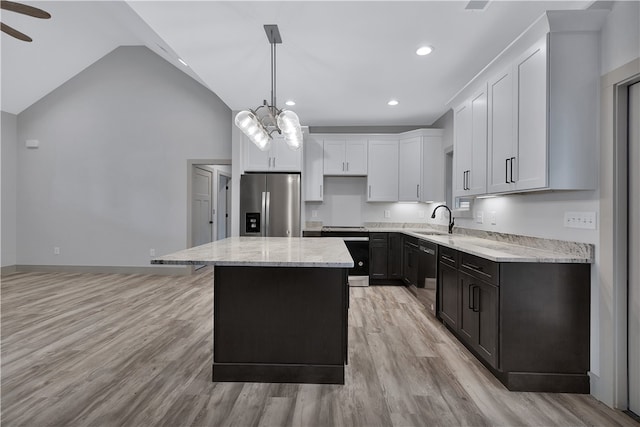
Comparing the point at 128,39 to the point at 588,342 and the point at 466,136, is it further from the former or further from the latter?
the point at 588,342

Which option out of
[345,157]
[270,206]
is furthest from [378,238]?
[270,206]

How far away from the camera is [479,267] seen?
2.36 m

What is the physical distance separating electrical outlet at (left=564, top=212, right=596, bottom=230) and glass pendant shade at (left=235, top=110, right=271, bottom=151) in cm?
237

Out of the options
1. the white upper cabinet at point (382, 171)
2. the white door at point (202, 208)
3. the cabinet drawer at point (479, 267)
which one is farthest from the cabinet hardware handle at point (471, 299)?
the white door at point (202, 208)

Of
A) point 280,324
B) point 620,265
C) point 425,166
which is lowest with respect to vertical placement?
point 280,324

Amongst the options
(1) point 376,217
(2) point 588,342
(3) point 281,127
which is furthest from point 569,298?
(1) point 376,217

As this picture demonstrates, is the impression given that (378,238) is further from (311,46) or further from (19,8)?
(19,8)

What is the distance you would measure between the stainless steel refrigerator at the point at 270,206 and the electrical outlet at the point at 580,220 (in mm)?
3199

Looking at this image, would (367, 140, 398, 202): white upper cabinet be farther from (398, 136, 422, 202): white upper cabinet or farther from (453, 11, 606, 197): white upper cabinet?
(453, 11, 606, 197): white upper cabinet

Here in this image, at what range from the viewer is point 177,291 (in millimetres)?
4504

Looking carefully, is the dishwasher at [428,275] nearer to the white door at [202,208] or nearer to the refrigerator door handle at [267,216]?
the refrigerator door handle at [267,216]

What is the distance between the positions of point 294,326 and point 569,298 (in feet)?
6.05

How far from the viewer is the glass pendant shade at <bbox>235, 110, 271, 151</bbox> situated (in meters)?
2.35

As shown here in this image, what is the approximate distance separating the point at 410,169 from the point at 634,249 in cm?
342
